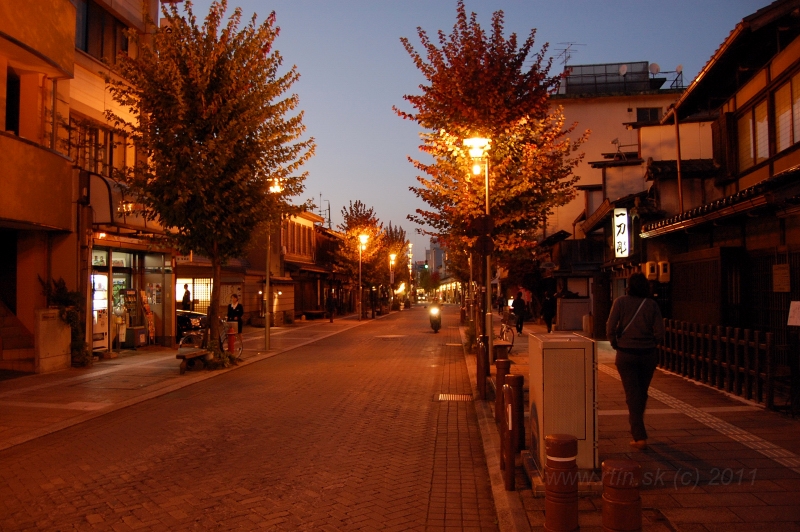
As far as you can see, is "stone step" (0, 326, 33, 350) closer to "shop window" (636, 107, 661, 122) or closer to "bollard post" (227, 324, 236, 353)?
"bollard post" (227, 324, 236, 353)

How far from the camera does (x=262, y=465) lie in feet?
22.9

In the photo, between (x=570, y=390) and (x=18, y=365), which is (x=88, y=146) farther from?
(x=570, y=390)

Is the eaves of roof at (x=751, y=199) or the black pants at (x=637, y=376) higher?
the eaves of roof at (x=751, y=199)

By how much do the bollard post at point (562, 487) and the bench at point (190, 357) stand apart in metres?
11.9

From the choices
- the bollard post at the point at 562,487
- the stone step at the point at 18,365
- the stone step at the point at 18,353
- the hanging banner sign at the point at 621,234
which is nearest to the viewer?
the bollard post at the point at 562,487

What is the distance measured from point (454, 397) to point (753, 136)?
8142 mm

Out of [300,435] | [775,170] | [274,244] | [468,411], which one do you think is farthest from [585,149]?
[300,435]

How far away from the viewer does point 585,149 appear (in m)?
42.1

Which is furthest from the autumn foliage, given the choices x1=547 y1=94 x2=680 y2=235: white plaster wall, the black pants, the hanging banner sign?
x1=547 y1=94 x2=680 y2=235: white plaster wall

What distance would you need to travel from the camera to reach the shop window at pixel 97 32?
17438 millimetres

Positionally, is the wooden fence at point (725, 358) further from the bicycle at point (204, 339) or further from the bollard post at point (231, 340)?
the bollard post at point (231, 340)

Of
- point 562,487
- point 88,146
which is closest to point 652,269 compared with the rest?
point 562,487

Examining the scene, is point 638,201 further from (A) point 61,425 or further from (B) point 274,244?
(B) point 274,244

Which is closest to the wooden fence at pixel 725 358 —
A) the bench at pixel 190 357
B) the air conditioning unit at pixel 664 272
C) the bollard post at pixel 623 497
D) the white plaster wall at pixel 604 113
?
the air conditioning unit at pixel 664 272
